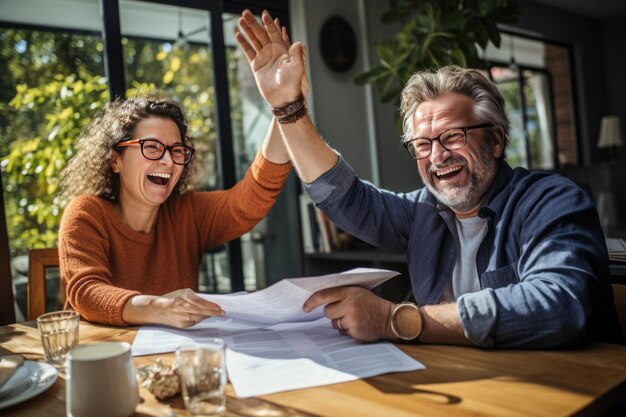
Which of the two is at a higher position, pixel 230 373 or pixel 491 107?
pixel 491 107

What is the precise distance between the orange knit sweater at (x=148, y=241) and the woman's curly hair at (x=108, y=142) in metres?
0.11

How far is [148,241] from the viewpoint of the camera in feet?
5.56

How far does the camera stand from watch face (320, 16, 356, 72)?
370cm

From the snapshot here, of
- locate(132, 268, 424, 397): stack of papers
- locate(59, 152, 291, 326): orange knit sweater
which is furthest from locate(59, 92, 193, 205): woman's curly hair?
locate(132, 268, 424, 397): stack of papers

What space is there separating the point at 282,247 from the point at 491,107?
2.46m

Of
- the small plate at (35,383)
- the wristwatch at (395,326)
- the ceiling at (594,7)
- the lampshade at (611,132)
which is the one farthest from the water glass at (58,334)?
the lampshade at (611,132)

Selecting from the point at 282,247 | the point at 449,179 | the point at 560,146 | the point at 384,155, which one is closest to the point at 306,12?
the point at 384,155

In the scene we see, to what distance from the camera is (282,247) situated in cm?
369

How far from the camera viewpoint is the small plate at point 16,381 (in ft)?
2.71

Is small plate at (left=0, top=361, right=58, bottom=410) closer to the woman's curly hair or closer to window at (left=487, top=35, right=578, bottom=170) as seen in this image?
the woman's curly hair

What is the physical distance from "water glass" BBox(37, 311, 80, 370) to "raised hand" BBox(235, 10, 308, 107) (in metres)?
0.75

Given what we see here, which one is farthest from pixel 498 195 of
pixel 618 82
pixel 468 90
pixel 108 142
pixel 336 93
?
pixel 618 82

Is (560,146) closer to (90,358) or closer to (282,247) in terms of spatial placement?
(282,247)

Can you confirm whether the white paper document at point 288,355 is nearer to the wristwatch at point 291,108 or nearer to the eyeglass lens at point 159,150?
the wristwatch at point 291,108
